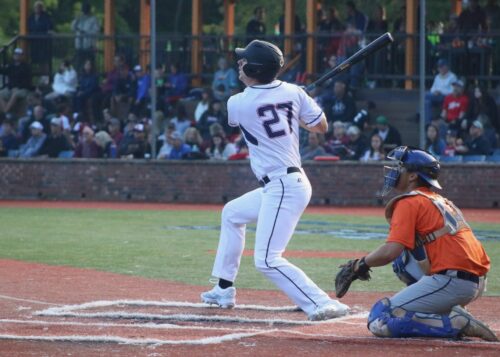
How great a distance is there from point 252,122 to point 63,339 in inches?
81.1

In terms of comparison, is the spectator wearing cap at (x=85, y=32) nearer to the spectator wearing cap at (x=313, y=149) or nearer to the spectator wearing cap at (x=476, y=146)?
the spectator wearing cap at (x=313, y=149)

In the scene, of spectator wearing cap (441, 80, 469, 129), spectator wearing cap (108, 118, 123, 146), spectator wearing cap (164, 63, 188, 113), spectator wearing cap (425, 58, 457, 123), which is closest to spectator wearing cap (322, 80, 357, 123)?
spectator wearing cap (425, 58, 457, 123)

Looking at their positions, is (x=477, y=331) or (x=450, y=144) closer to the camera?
(x=477, y=331)

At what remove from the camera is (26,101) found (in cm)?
2802

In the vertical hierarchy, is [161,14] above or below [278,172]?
above

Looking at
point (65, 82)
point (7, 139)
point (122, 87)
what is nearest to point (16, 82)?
point (65, 82)

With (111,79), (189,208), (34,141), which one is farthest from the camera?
(111,79)

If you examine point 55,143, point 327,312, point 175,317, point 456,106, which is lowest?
point 55,143

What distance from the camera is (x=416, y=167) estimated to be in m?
7.21

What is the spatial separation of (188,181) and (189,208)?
1478mm

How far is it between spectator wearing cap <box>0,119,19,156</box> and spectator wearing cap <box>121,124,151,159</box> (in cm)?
319

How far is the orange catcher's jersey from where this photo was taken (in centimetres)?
695

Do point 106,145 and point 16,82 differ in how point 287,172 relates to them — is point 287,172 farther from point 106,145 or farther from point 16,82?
point 16,82

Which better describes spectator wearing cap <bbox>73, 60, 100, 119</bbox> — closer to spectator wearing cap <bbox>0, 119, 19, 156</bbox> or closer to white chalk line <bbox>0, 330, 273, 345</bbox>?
spectator wearing cap <bbox>0, 119, 19, 156</bbox>
